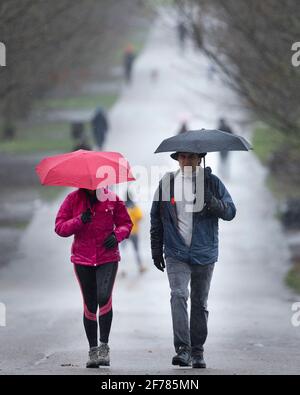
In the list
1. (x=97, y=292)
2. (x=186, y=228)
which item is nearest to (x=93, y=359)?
(x=97, y=292)

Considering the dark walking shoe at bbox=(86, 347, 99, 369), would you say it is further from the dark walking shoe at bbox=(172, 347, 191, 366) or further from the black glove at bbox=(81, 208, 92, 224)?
the black glove at bbox=(81, 208, 92, 224)

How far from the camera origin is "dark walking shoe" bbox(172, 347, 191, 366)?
9.88 meters

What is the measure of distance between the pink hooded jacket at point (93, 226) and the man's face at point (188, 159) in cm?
63

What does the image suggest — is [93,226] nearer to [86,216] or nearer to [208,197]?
[86,216]

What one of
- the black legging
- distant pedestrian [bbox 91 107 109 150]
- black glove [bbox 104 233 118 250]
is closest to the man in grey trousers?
black glove [bbox 104 233 118 250]

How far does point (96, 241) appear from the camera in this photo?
32.8 ft

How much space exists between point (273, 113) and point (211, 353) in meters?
7.85

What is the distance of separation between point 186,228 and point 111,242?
0.61m

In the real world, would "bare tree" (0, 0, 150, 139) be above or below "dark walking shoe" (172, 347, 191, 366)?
above

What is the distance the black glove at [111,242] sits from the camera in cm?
995

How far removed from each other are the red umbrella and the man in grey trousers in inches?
14.5

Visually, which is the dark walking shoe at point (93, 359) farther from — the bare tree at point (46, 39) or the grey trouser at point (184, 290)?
the bare tree at point (46, 39)

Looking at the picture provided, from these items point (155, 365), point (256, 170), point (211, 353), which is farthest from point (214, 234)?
point (256, 170)

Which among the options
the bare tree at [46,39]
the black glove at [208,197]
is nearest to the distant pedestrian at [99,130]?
the bare tree at [46,39]
